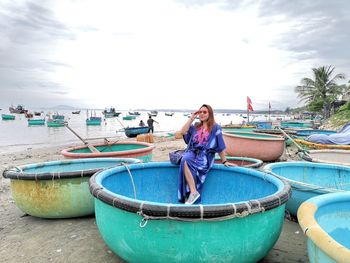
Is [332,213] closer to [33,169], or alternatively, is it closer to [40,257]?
[40,257]

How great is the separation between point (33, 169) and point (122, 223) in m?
3.32

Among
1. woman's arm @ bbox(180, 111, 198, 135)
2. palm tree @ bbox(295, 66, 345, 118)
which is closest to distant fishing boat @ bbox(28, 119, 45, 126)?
palm tree @ bbox(295, 66, 345, 118)

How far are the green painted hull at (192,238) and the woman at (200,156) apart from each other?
1373mm

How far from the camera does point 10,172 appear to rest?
4.39m

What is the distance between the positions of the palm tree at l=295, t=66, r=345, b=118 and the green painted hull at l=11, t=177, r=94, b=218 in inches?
1447

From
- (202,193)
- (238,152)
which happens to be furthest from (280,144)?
(202,193)

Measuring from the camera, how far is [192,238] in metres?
2.48

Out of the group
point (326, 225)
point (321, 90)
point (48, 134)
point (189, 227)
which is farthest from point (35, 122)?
point (326, 225)

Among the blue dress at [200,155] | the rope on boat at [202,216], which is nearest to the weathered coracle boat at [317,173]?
the blue dress at [200,155]

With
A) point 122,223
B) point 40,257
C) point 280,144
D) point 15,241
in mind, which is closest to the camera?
point 122,223

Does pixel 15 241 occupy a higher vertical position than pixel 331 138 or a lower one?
lower

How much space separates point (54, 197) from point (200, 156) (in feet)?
6.99

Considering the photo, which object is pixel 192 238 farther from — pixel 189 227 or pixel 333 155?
pixel 333 155

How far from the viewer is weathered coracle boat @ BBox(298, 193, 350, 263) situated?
1825 millimetres
